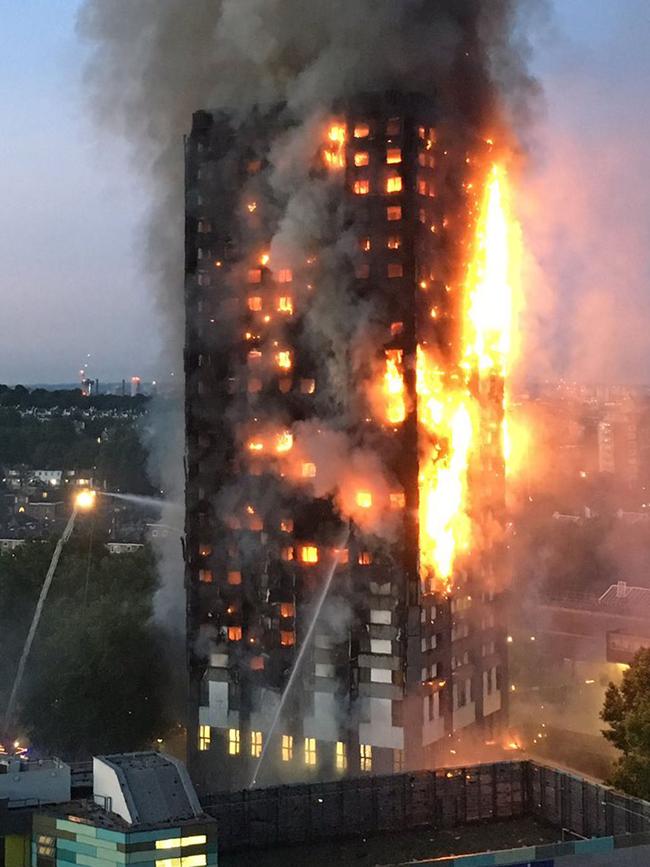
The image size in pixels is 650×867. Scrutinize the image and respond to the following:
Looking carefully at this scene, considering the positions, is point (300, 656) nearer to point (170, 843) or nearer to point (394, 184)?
point (394, 184)

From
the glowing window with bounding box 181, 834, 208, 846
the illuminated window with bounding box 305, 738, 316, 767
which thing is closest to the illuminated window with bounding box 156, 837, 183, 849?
the glowing window with bounding box 181, 834, 208, 846

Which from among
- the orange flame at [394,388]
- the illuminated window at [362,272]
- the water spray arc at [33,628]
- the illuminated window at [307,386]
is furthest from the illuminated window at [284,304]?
the water spray arc at [33,628]

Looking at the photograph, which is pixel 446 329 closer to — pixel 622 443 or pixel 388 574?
pixel 388 574

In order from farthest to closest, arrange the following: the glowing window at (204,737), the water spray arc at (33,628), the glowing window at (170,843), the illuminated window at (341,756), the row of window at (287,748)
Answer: the water spray arc at (33,628) → the glowing window at (204,737) → the illuminated window at (341,756) → the row of window at (287,748) → the glowing window at (170,843)

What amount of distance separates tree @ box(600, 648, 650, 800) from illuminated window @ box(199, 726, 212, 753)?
717 inches

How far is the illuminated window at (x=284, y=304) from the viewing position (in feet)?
190

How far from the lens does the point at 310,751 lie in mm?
55438

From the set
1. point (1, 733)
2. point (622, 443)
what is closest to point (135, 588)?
point (1, 733)

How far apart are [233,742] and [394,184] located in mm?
26506

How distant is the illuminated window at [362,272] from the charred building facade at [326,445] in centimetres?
7

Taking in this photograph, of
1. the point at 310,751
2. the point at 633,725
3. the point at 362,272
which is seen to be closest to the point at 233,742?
the point at 310,751

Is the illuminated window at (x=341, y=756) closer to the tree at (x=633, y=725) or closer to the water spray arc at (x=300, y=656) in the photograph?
the water spray arc at (x=300, y=656)

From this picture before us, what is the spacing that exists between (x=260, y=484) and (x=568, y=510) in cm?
6093

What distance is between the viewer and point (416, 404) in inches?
2175
